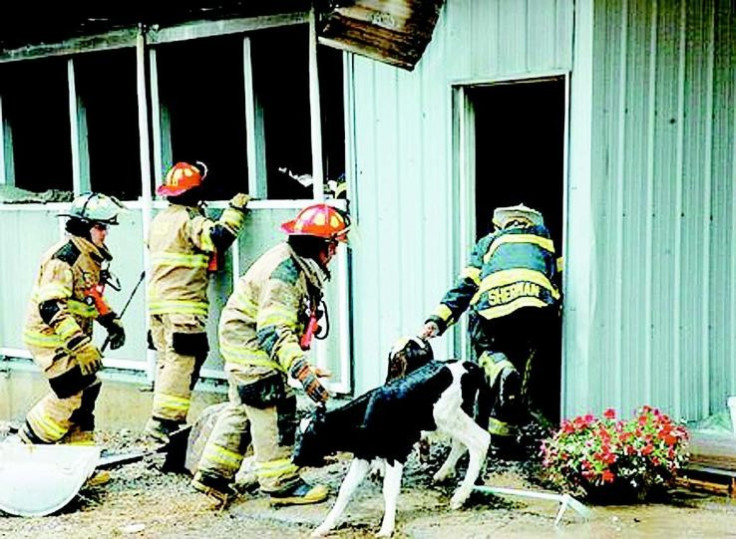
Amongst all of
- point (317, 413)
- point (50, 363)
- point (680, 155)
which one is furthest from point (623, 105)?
point (50, 363)

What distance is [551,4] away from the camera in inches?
249

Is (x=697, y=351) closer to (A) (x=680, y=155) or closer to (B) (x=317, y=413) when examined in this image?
(A) (x=680, y=155)

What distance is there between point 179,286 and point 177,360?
569 mm

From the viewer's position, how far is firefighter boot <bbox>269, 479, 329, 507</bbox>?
626 cm

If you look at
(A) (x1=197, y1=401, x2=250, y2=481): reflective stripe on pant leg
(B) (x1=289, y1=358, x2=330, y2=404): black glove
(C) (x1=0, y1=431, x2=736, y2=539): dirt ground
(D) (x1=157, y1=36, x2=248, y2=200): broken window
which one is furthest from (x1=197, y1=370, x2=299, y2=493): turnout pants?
(D) (x1=157, y1=36, x2=248, y2=200): broken window

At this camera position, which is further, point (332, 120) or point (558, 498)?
point (332, 120)

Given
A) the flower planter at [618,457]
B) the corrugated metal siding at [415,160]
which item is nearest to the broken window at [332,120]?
the corrugated metal siding at [415,160]

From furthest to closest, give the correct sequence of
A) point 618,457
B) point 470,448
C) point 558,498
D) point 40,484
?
point 40,484
point 470,448
point 618,457
point 558,498

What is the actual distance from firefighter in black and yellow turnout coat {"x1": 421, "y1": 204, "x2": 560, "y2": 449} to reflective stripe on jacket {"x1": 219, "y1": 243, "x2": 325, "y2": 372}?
0.83 metres

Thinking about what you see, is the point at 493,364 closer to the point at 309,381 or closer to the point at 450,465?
the point at 450,465

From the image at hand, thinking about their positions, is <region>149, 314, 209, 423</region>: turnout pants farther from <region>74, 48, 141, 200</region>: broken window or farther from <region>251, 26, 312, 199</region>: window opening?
<region>74, 48, 141, 200</region>: broken window

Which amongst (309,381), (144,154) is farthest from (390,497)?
(144,154)

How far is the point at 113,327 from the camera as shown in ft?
25.3

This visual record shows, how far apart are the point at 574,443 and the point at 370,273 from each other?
2153 mm
